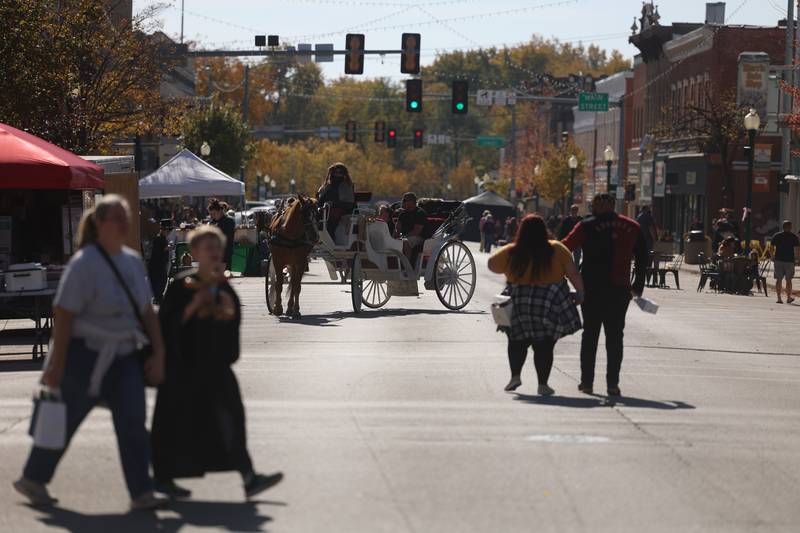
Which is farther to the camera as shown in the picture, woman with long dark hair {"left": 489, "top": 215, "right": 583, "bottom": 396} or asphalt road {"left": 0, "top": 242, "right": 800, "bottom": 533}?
woman with long dark hair {"left": 489, "top": 215, "right": 583, "bottom": 396}

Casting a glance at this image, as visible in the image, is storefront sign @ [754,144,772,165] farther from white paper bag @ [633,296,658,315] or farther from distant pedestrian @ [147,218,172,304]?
white paper bag @ [633,296,658,315]

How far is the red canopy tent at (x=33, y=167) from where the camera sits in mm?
18797

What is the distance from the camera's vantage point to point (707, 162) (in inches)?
2608

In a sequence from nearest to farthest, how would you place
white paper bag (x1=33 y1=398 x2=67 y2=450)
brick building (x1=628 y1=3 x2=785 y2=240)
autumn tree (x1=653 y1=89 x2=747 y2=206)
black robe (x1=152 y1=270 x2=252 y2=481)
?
white paper bag (x1=33 y1=398 x2=67 y2=450) < black robe (x1=152 y1=270 x2=252 y2=481) < autumn tree (x1=653 y1=89 x2=747 y2=206) < brick building (x1=628 y1=3 x2=785 y2=240)

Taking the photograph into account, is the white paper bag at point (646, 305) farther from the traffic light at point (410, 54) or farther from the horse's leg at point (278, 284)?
the traffic light at point (410, 54)

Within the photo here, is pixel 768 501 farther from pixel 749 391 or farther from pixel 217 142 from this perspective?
pixel 217 142

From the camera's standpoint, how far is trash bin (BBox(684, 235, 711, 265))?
50.4 metres

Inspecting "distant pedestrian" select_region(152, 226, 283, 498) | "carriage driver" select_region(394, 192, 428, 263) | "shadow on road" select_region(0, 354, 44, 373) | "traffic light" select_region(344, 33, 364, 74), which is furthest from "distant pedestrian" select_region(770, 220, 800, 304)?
"distant pedestrian" select_region(152, 226, 283, 498)

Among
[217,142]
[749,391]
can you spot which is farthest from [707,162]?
[749,391]

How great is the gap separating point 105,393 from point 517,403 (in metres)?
5.66

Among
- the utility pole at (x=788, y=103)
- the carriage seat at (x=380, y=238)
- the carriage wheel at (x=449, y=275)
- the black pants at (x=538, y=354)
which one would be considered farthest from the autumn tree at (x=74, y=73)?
the utility pole at (x=788, y=103)

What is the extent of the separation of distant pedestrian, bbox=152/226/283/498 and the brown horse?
50.6 ft

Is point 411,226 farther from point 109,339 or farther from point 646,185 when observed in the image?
point 646,185

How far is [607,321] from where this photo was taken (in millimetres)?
14219
